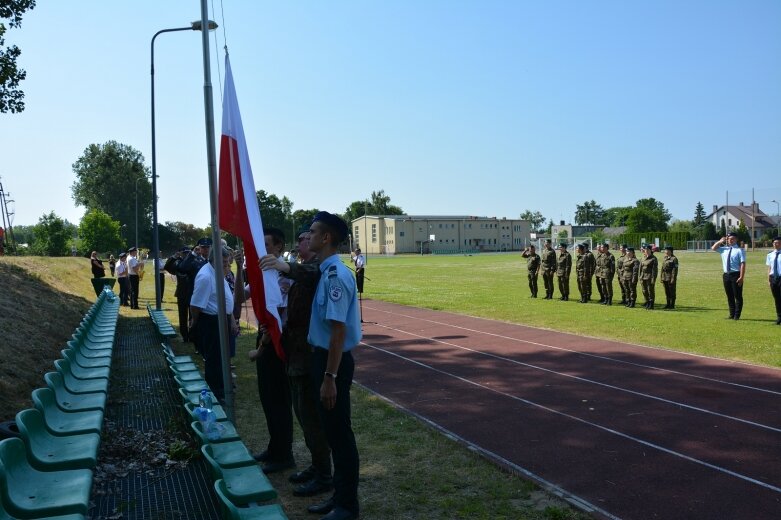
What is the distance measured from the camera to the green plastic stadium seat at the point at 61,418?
16.4 feet

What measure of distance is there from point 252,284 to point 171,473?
6.24 feet

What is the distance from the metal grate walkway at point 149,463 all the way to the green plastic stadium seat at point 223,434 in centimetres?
24

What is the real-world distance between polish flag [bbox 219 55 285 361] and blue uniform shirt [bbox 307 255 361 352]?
0.59 metres

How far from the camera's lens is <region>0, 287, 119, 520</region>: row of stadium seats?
3.61 m

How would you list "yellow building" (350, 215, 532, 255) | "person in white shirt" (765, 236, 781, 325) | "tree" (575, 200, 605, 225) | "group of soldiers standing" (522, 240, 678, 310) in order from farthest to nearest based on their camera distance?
"tree" (575, 200, 605, 225) < "yellow building" (350, 215, 532, 255) < "group of soldiers standing" (522, 240, 678, 310) < "person in white shirt" (765, 236, 781, 325)

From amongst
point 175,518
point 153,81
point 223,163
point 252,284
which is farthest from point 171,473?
point 153,81

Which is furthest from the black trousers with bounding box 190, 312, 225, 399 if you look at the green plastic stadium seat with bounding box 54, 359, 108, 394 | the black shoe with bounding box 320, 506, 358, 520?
the black shoe with bounding box 320, 506, 358, 520

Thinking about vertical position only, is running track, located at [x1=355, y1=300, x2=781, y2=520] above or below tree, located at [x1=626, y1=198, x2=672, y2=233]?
below

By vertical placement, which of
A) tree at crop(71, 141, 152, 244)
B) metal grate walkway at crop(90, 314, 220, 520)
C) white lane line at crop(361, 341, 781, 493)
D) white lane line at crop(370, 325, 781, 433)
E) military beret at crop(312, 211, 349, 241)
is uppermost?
tree at crop(71, 141, 152, 244)

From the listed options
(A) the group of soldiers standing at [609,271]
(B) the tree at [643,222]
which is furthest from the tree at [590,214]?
(A) the group of soldiers standing at [609,271]

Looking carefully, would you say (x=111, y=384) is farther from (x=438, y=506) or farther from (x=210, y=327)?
(x=438, y=506)

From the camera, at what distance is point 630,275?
2044cm

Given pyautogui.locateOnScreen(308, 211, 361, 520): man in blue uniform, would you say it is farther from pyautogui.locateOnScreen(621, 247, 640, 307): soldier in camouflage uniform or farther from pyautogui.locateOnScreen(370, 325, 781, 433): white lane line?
pyautogui.locateOnScreen(621, 247, 640, 307): soldier in camouflage uniform

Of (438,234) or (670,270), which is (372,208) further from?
(670,270)
